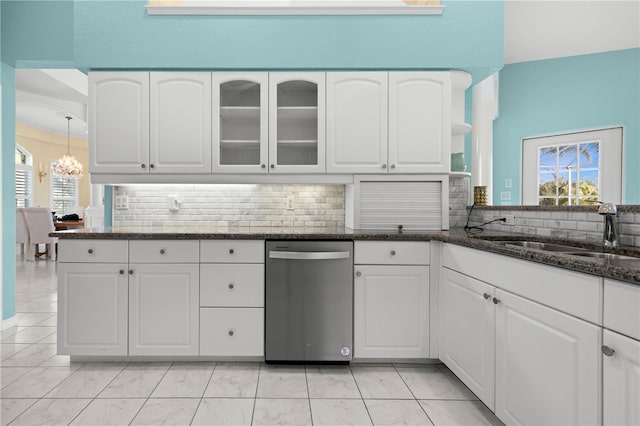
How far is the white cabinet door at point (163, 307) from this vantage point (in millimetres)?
2242

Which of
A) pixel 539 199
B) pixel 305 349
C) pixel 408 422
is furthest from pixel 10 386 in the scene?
pixel 539 199

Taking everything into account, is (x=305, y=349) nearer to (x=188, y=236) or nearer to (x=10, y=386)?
(x=188, y=236)

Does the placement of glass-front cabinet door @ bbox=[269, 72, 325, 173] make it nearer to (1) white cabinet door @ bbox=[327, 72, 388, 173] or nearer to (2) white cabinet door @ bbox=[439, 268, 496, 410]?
(1) white cabinet door @ bbox=[327, 72, 388, 173]

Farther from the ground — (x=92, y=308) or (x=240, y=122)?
(x=240, y=122)

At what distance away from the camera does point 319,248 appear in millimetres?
2225

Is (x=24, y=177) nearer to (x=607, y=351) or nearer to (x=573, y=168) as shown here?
(x=607, y=351)

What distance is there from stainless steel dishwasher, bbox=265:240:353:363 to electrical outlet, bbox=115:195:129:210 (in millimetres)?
1517

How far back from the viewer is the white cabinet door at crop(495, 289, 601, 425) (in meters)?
1.13

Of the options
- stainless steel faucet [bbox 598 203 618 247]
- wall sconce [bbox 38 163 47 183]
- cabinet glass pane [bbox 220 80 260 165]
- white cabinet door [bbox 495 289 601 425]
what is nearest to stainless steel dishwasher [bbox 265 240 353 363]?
cabinet glass pane [bbox 220 80 260 165]

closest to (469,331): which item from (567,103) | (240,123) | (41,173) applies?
(240,123)

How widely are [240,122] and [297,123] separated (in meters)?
0.44

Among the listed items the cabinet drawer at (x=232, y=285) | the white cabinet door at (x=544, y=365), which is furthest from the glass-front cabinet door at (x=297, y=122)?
the white cabinet door at (x=544, y=365)

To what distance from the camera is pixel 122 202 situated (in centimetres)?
294

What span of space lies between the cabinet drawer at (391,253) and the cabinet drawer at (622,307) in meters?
1.20
